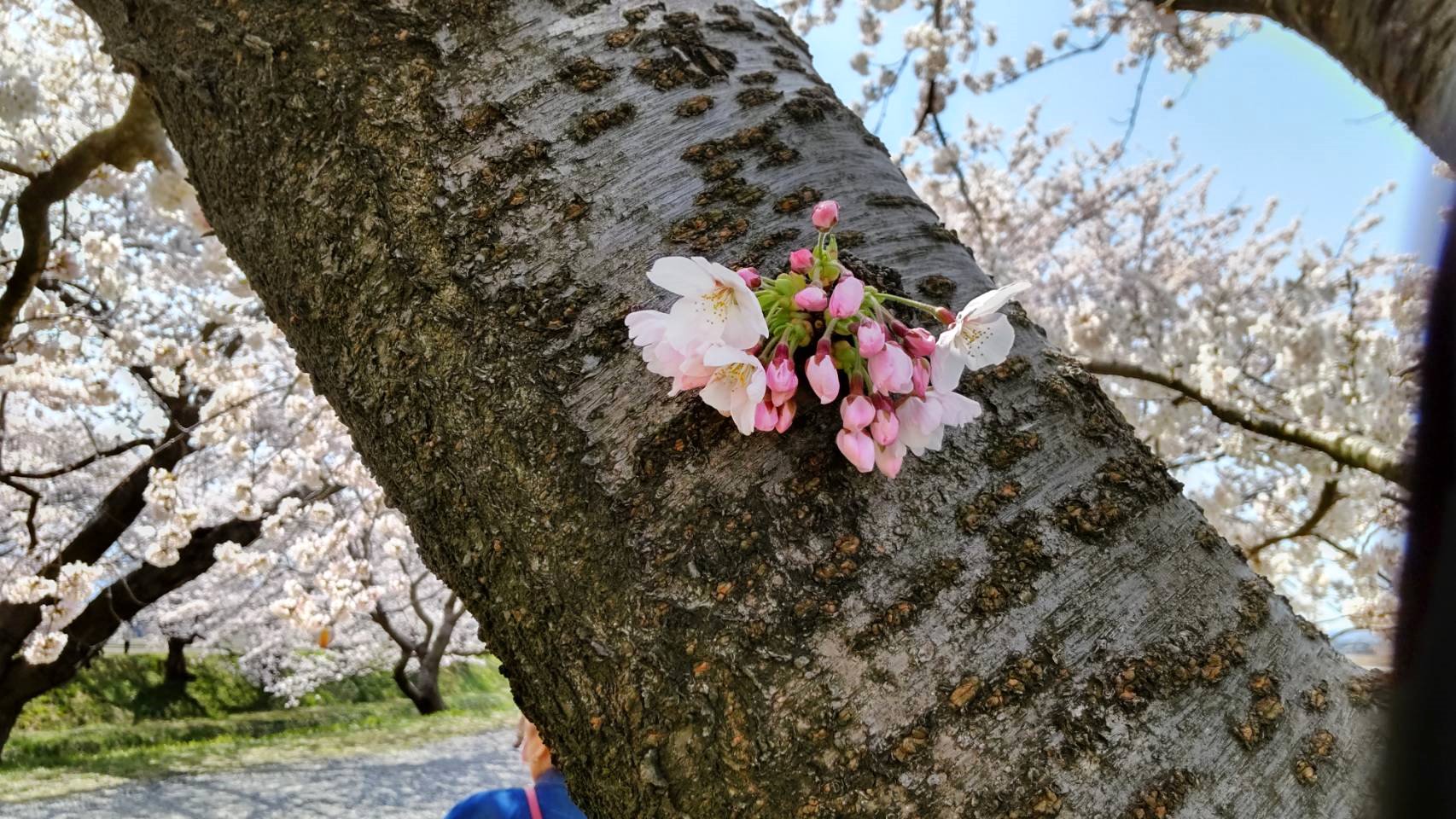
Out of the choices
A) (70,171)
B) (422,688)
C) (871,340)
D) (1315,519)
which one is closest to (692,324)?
(871,340)

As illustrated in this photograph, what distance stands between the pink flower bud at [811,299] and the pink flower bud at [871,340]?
0.04 metres

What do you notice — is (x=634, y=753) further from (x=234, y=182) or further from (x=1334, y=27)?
(x=1334, y=27)

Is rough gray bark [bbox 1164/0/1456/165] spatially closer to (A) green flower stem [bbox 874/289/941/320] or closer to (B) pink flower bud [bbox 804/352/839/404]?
(A) green flower stem [bbox 874/289/941/320]

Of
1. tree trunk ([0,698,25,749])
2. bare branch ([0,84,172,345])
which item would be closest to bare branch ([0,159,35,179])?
bare branch ([0,84,172,345])

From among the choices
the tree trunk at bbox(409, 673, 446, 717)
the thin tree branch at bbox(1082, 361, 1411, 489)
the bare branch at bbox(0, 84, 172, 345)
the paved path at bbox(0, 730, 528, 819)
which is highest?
the bare branch at bbox(0, 84, 172, 345)

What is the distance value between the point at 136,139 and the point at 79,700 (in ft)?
45.4

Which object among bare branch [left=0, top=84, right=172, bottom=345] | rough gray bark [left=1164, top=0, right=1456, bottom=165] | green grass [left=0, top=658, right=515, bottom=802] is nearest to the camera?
rough gray bark [left=1164, top=0, right=1456, bottom=165]

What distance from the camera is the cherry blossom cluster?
0.62 metres

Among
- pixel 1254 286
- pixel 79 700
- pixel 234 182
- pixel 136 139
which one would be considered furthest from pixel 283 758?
pixel 1254 286

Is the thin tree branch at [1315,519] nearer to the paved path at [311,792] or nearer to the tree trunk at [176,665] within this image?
the paved path at [311,792]

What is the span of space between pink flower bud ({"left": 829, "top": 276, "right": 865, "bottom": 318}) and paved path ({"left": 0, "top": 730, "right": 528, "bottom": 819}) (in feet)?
27.6

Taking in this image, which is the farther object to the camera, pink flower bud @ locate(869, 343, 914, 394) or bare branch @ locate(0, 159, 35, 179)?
bare branch @ locate(0, 159, 35, 179)

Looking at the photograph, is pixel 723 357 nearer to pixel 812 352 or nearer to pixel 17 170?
pixel 812 352

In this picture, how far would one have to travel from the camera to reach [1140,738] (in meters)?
0.56
